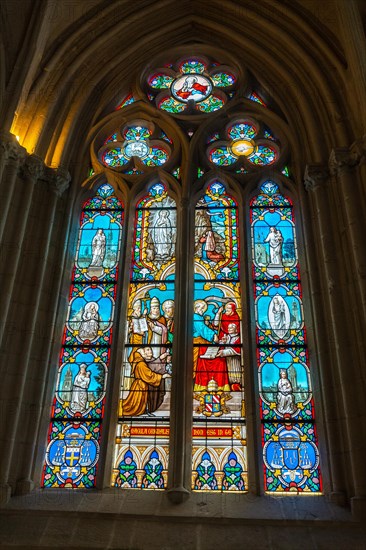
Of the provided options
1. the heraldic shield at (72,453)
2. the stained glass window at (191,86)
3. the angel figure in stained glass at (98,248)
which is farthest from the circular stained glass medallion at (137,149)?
the heraldic shield at (72,453)

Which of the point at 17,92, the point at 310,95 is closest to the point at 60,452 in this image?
the point at 17,92

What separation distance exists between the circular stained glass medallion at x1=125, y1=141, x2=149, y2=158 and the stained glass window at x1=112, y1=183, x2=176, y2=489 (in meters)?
0.80

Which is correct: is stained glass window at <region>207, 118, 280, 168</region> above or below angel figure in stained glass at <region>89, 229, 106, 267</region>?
above

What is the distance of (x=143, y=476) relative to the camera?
7.30 m

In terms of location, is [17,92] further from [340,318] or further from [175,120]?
[340,318]

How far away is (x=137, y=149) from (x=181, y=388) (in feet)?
14.0

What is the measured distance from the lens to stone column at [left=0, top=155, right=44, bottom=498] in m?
7.01

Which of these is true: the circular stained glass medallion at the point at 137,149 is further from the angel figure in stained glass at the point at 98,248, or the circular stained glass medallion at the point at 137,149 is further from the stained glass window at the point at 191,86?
the angel figure in stained glass at the point at 98,248

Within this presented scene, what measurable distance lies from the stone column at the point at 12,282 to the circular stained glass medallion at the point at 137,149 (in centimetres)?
175

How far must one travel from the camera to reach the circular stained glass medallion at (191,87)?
1087cm

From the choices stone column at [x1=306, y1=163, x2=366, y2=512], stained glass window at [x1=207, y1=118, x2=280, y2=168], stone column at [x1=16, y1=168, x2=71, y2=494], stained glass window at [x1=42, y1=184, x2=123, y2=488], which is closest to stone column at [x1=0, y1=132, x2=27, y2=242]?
stone column at [x1=16, y1=168, x2=71, y2=494]

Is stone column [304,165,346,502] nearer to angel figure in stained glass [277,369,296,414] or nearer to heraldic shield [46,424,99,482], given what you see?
angel figure in stained glass [277,369,296,414]

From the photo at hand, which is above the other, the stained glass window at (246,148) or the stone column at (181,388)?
the stained glass window at (246,148)

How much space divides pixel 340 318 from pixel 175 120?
4.53 meters
